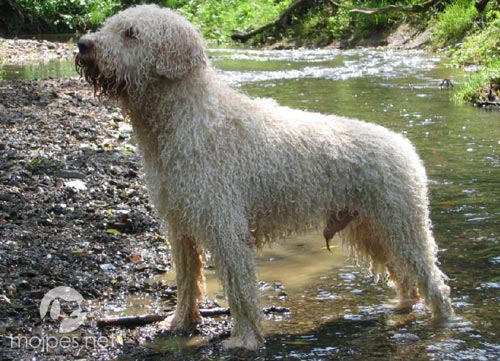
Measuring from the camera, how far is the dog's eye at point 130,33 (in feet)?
16.6

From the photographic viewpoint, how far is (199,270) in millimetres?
5816

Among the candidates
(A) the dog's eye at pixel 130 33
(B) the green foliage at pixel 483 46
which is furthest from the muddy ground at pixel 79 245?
(B) the green foliage at pixel 483 46

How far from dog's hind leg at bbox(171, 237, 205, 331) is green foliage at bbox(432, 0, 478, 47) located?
16.0 m

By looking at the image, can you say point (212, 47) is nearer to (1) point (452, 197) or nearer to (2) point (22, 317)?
(1) point (452, 197)

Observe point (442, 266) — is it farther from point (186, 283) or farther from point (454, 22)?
point (454, 22)

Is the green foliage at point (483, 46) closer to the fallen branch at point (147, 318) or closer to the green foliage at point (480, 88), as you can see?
the green foliage at point (480, 88)

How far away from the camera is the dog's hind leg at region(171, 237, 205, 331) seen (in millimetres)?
5660

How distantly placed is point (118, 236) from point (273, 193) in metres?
2.42

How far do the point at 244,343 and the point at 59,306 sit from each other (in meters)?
1.48

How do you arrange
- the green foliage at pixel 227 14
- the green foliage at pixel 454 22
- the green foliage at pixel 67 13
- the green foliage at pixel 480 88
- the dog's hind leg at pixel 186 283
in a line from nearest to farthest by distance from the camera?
the dog's hind leg at pixel 186 283 < the green foliage at pixel 480 88 < the green foliage at pixel 454 22 < the green foliage at pixel 227 14 < the green foliage at pixel 67 13

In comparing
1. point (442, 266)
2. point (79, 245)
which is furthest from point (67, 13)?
point (442, 266)

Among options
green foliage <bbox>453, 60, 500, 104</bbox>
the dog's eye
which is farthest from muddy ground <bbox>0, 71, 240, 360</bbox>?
green foliage <bbox>453, 60, 500, 104</bbox>

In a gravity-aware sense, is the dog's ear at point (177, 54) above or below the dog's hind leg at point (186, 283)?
above

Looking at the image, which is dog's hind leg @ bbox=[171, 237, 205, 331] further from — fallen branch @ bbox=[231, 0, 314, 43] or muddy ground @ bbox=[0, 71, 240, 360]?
fallen branch @ bbox=[231, 0, 314, 43]
